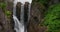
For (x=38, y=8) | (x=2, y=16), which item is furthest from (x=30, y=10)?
(x=2, y=16)

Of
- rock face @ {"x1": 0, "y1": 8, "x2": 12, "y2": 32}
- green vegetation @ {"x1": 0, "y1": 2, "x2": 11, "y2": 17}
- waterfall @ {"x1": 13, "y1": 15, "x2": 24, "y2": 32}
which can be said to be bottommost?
waterfall @ {"x1": 13, "y1": 15, "x2": 24, "y2": 32}

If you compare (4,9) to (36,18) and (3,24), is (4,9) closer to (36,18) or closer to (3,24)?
(3,24)

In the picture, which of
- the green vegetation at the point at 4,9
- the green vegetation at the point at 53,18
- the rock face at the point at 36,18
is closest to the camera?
the green vegetation at the point at 4,9

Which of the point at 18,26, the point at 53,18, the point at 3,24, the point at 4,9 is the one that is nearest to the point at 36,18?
the point at 53,18

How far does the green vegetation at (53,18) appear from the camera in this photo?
37.1 feet

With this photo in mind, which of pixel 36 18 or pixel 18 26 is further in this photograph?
pixel 36 18

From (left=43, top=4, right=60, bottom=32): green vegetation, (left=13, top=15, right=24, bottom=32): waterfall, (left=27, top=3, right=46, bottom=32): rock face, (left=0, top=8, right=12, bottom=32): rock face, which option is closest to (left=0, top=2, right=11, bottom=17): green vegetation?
(left=0, top=8, right=12, bottom=32): rock face

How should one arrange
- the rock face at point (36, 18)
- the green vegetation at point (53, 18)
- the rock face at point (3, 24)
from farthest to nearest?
the rock face at point (36, 18) → the green vegetation at point (53, 18) → the rock face at point (3, 24)

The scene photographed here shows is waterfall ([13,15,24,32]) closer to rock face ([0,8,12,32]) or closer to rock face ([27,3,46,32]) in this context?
rock face ([27,3,46,32])

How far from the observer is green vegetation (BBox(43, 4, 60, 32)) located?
1130 cm

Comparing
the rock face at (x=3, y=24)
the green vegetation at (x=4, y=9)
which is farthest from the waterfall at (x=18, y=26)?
the rock face at (x=3, y=24)

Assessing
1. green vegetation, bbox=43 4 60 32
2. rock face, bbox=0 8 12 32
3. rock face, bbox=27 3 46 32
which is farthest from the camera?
rock face, bbox=27 3 46 32

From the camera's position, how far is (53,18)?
38.2 ft

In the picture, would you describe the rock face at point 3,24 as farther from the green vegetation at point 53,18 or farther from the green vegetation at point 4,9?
the green vegetation at point 53,18
